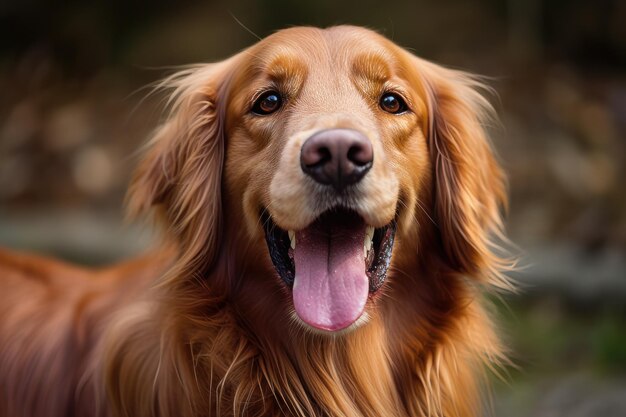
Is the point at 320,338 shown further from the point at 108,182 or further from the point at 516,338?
the point at 108,182

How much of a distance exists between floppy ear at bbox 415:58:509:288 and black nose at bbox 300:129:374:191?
64 cm

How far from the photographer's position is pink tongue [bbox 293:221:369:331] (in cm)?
287

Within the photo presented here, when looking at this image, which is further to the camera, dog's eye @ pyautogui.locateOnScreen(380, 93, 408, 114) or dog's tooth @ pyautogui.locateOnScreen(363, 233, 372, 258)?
dog's eye @ pyautogui.locateOnScreen(380, 93, 408, 114)

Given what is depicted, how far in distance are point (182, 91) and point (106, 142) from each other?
5.01 m

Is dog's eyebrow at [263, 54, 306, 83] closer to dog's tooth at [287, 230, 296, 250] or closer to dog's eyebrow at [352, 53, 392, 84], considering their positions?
dog's eyebrow at [352, 53, 392, 84]

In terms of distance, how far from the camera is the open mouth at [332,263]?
2873 mm

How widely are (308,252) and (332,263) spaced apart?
98 mm

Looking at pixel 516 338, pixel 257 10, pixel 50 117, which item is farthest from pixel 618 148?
pixel 50 117

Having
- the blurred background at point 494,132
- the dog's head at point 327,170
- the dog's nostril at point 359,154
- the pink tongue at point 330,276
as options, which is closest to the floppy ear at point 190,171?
the dog's head at point 327,170

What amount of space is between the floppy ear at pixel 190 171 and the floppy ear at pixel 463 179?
87cm

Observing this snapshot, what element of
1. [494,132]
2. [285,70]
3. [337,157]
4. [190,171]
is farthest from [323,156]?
[494,132]

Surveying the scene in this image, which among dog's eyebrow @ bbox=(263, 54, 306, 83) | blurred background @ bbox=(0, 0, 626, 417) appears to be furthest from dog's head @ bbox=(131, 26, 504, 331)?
blurred background @ bbox=(0, 0, 626, 417)

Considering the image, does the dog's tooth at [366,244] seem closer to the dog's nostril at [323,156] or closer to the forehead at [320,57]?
the dog's nostril at [323,156]

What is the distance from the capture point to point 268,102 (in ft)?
10.2
